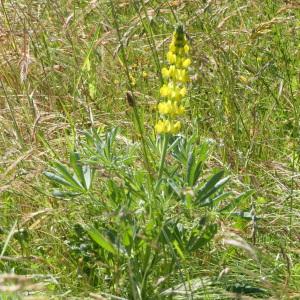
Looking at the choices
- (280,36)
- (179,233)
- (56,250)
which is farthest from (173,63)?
(280,36)

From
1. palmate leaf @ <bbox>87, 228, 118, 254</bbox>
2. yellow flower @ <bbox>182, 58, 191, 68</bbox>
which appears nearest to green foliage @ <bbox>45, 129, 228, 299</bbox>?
palmate leaf @ <bbox>87, 228, 118, 254</bbox>

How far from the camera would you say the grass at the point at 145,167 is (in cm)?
162

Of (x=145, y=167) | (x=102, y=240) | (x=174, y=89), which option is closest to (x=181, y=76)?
(x=174, y=89)

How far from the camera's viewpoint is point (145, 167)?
1.82 metres

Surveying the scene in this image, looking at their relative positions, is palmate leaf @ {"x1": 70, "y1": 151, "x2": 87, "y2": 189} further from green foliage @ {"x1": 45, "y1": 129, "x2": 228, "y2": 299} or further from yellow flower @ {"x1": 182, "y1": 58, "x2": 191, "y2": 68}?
yellow flower @ {"x1": 182, "y1": 58, "x2": 191, "y2": 68}

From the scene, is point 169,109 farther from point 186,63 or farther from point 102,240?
point 102,240

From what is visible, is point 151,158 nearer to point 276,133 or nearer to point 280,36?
point 276,133

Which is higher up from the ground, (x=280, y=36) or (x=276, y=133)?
(x=280, y=36)

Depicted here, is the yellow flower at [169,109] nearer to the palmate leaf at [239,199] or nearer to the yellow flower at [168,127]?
the yellow flower at [168,127]

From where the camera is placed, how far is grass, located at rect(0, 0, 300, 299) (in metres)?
1.62

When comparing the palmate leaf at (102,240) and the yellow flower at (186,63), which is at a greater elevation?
the yellow flower at (186,63)

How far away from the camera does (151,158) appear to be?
6.12 ft

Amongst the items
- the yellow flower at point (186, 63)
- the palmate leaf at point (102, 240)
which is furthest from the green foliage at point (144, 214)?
the yellow flower at point (186, 63)

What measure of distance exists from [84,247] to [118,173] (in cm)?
20
